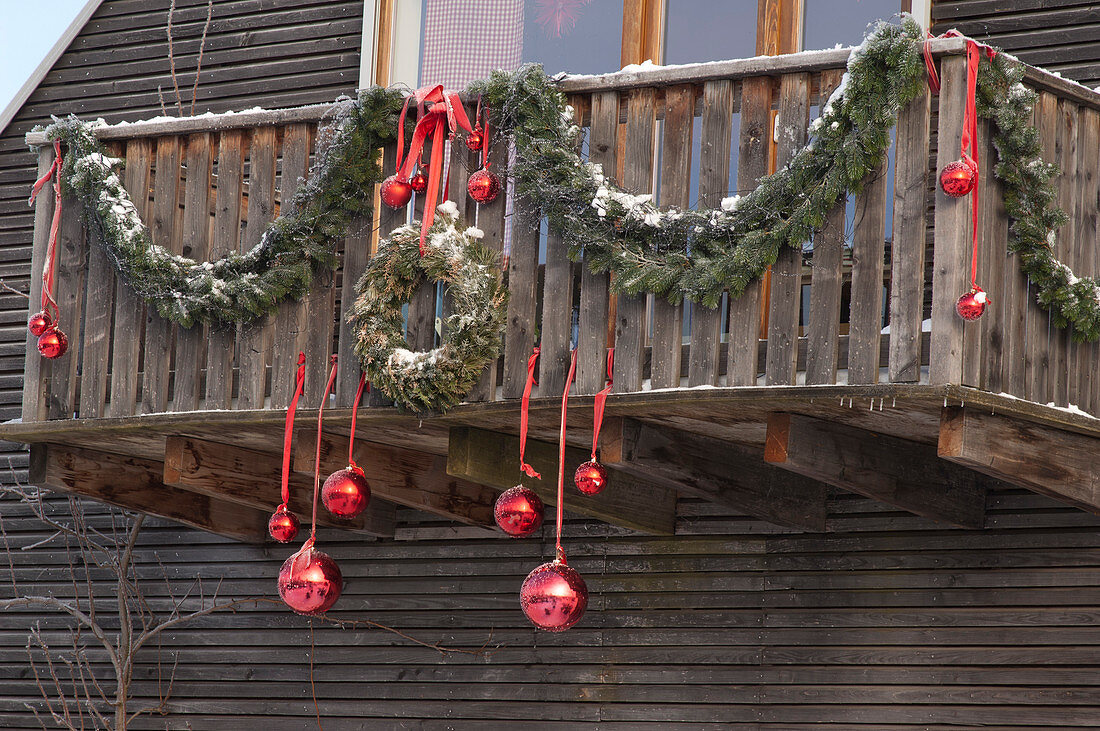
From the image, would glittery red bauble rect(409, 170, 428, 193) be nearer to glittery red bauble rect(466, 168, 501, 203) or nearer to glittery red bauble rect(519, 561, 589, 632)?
glittery red bauble rect(466, 168, 501, 203)

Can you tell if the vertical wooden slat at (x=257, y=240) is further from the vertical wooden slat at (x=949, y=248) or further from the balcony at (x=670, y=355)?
the vertical wooden slat at (x=949, y=248)

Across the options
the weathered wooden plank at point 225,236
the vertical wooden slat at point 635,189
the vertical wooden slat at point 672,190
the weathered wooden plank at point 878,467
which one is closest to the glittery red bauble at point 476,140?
the vertical wooden slat at point 635,189

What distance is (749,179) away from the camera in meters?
4.23

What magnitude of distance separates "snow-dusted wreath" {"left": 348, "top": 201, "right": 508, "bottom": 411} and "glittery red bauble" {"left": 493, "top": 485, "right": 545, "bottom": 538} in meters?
0.43

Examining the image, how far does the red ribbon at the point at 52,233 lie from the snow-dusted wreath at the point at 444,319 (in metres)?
1.49

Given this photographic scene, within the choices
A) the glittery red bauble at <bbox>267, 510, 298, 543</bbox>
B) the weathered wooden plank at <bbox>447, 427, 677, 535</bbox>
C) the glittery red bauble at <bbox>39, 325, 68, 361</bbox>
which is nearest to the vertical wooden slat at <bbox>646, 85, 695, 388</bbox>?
the weathered wooden plank at <bbox>447, 427, 677, 535</bbox>

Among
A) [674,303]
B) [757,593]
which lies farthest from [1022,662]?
[674,303]

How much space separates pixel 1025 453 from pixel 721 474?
127 cm

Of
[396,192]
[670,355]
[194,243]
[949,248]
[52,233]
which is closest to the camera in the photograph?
[949,248]

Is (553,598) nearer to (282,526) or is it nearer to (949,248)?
(282,526)

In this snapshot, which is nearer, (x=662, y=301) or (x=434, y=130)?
(x=662, y=301)

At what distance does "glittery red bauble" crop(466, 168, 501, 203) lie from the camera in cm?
466

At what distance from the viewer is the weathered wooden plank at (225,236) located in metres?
5.12

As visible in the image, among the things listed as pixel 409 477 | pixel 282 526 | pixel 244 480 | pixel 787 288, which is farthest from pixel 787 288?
pixel 244 480
